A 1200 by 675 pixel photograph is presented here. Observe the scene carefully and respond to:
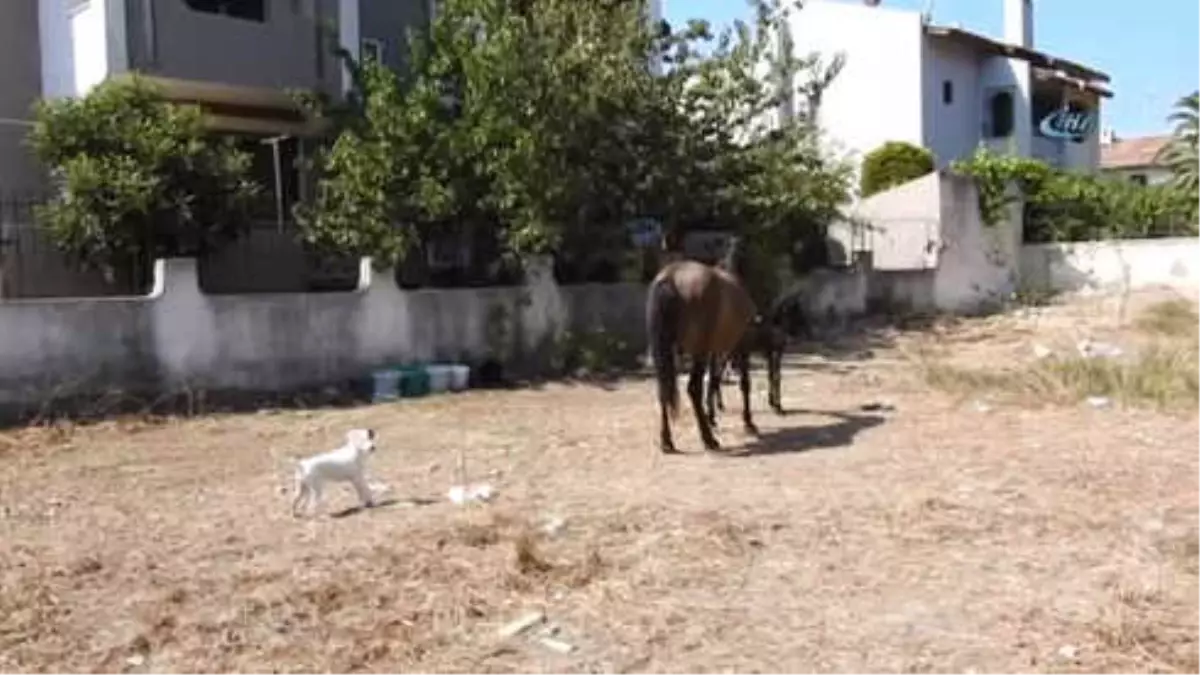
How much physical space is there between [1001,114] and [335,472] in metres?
31.7

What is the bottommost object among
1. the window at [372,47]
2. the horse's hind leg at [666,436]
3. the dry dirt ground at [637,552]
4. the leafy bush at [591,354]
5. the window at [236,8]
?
the dry dirt ground at [637,552]

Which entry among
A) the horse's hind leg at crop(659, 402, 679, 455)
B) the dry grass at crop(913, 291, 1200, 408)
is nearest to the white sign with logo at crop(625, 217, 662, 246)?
the dry grass at crop(913, 291, 1200, 408)

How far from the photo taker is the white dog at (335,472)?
306 inches

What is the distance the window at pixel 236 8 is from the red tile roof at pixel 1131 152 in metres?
39.3

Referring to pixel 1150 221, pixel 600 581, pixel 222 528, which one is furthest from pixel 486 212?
pixel 1150 221

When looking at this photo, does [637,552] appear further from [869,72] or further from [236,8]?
[869,72]

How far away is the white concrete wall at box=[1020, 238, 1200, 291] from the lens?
25703 millimetres

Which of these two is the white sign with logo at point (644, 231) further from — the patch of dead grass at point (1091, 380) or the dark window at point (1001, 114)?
the dark window at point (1001, 114)

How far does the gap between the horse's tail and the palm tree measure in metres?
23.7

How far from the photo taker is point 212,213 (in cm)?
1490

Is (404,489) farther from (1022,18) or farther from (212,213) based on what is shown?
(1022,18)

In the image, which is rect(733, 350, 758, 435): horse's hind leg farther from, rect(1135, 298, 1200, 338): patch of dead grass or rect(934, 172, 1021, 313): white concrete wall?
rect(934, 172, 1021, 313): white concrete wall

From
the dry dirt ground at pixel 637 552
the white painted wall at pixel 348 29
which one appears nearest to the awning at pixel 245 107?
the white painted wall at pixel 348 29

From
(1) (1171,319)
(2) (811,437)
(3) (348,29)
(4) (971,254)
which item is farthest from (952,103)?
(2) (811,437)
